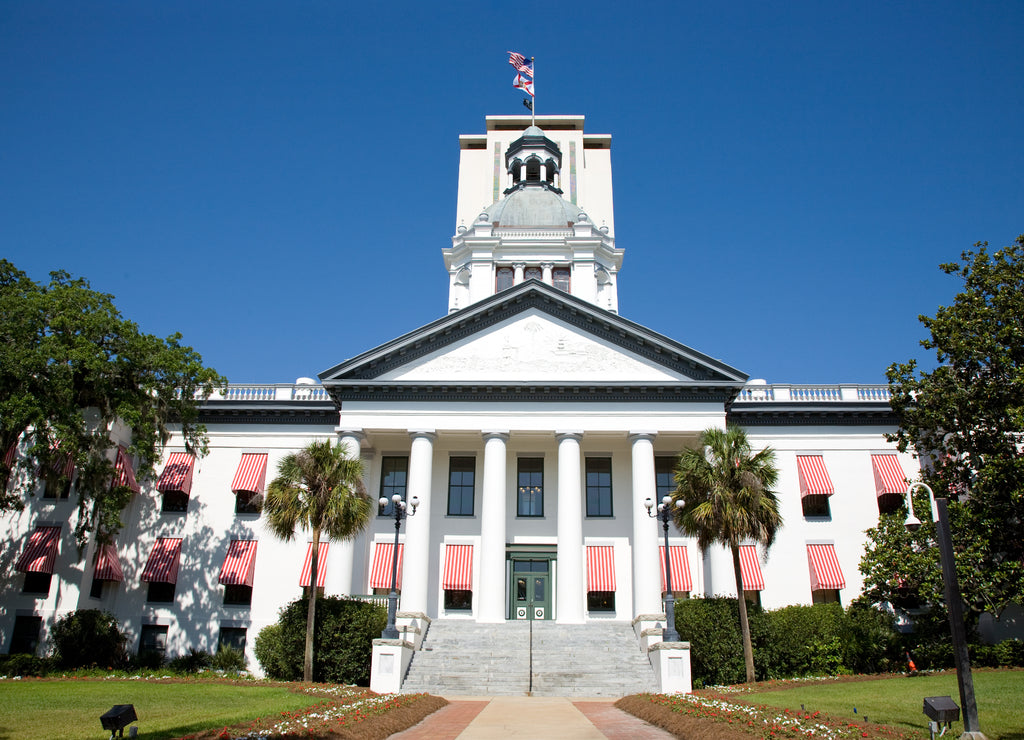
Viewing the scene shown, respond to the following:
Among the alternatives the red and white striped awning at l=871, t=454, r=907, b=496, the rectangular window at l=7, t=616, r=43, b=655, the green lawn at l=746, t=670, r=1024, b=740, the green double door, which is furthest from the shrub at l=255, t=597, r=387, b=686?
the red and white striped awning at l=871, t=454, r=907, b=496

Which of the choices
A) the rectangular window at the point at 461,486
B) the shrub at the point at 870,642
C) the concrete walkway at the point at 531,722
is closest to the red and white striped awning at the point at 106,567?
the rectangular window at the point at 461,486

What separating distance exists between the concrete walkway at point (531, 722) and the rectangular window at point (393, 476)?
44.4 feet

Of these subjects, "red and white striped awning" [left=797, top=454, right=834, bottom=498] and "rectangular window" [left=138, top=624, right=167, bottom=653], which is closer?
"rectangular window" [left=138, top=624, right=167, bottom=653]

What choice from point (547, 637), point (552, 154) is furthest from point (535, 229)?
point (547, 637)

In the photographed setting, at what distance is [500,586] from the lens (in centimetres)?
2995

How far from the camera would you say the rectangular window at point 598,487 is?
3425 centimetres

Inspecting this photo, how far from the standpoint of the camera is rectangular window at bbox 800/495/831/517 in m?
34.4

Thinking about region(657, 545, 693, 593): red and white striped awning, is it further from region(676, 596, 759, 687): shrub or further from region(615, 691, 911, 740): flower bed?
region(615, 691, 911, 740): flower bed

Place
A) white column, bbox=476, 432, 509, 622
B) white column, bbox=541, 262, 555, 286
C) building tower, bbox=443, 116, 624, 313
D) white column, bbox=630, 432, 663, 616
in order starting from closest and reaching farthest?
white column, bbox=476, 432, 509, 622 < white column, bbox=630, 432, 663, 616 < white column, bbox=541, 262, 555, 286 < building tower, bbox=443, 116, 624, 313

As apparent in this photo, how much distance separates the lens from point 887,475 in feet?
113

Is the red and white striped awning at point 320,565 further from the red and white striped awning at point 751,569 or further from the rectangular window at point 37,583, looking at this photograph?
the red and white striped awning at point 751,569

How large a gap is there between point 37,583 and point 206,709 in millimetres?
19614

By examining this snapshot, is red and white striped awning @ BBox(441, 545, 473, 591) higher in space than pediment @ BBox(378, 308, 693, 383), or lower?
lower

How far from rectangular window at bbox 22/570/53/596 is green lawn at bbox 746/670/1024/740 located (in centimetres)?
2808
